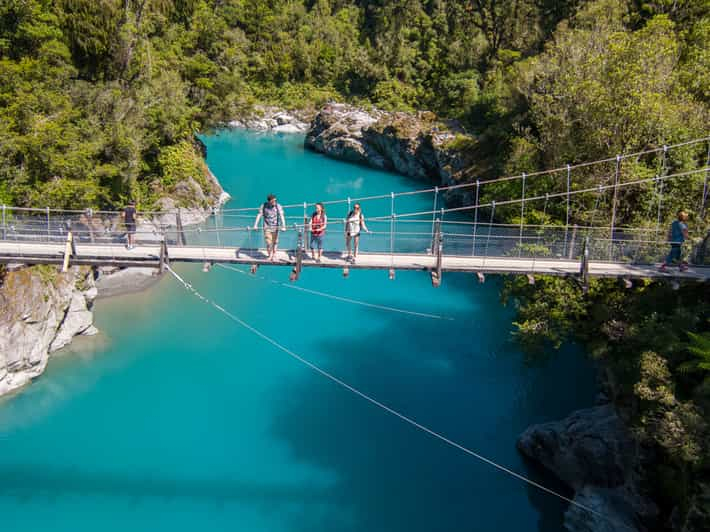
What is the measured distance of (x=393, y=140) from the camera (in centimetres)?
3288

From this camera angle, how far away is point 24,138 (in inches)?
593

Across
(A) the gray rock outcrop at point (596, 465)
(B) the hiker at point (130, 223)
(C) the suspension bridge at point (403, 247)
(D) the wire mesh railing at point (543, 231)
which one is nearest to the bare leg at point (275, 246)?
(C) the suspension bridge at point (403, 247)

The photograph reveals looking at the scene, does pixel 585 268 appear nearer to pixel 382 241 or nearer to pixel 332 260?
pixel 382 241

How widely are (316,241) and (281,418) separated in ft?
15.2

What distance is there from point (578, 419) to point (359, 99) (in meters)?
35.8

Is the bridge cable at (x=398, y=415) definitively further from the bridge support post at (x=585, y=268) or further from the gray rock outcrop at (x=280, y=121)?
the gray rock outcrop at (x=280, y=121)

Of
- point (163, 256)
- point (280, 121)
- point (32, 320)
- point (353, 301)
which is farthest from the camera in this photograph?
point (280, 121)

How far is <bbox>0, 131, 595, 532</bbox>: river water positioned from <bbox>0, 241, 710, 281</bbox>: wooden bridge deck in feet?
13.3

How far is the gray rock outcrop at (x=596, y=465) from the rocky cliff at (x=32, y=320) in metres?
10.7

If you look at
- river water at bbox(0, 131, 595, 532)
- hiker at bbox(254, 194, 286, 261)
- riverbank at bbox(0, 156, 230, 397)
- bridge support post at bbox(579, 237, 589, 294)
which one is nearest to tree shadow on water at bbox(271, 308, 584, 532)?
river water at bbox(0, 131, 595, 532)

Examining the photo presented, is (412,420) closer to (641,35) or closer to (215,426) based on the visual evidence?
(215,426)

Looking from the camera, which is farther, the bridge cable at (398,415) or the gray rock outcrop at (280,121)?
the gray rock outcrop at (280,121)

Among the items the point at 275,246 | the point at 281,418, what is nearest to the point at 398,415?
the point at 281,418

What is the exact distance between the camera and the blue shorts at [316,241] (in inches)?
380
